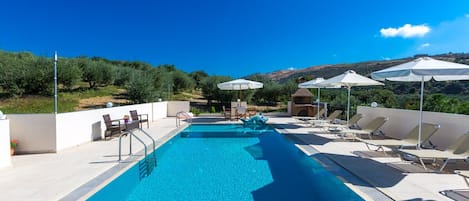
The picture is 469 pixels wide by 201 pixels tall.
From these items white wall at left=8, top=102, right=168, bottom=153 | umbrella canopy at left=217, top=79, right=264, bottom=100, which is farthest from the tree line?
white wall at left=8, top=102, right=168, bottom=153

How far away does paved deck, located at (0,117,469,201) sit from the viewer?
371 centimetres

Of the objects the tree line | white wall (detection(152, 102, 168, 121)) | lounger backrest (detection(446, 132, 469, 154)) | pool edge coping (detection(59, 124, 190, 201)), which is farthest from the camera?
the tree line

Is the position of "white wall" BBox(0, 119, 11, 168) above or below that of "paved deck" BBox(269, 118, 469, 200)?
above

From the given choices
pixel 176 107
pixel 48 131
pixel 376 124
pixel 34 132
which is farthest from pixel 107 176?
pixel 176 107

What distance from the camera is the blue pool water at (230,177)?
432cm

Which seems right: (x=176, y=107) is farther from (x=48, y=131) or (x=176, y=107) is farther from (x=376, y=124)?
(x=376, y=124)

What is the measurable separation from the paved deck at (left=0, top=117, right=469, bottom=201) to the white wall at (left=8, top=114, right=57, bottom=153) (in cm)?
28

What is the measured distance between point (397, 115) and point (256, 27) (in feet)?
63.1

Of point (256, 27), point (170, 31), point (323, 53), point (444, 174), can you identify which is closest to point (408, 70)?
point (444, 174)

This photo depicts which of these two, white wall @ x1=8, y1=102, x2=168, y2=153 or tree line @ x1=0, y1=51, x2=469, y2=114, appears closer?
white wall @ x1=8, y1=102, x2=168, y2=153

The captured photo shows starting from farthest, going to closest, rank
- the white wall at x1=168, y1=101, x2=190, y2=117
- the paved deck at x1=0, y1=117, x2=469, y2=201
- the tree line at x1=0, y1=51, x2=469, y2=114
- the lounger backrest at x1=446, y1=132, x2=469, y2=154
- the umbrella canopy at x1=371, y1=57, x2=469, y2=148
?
the tree line at x1=0, y1=51, x2=469, y2=114 → the white wall at x1=168, y1=101, x2=190, y2=117 → the umbrella canopy at x1=371, y1=57, x2=469, y2=148 → the lounger backrest at x1=446, y1=132, x2=469, y2=154 → the paved deck at x1=0, y1=117, x2=469, y2=201

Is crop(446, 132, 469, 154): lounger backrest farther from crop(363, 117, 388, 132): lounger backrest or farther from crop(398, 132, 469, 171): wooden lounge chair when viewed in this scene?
crop(363, 117, 388, 132): lounger backrest

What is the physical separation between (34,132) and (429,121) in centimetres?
901

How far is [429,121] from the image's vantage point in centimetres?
702
